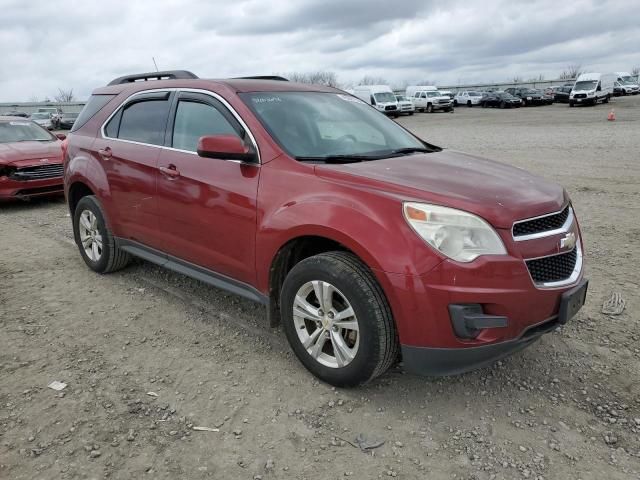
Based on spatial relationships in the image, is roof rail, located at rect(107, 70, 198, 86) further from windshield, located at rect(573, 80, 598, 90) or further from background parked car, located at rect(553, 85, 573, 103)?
background parked car, located at rect(553, 85, 573, 103)

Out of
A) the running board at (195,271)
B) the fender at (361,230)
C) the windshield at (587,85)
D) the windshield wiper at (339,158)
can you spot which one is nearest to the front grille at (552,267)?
the fender at (361,230)

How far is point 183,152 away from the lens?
3.89 meters

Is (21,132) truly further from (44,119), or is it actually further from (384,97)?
(44,119)

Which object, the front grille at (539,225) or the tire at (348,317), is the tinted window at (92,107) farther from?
the front grille at (539,225)

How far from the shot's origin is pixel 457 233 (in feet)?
8.67

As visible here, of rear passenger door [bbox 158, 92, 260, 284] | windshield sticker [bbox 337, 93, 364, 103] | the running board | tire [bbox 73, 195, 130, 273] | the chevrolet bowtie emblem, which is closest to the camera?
the chevrolet bowtie emblem

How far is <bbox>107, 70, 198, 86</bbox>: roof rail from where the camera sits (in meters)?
4.70

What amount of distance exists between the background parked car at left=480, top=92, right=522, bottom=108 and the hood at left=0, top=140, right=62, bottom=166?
1699 inches

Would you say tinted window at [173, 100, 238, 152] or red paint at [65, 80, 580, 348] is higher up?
tinted window at [173, 100, 238, 152]

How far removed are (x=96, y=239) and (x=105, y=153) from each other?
3.04ft

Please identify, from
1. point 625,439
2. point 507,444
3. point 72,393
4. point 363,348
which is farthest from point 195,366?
point 625,439

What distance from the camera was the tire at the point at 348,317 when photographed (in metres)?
2.78

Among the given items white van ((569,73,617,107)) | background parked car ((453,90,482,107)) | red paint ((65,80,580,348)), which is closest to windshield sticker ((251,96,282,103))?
red paint ((65,80,580,348))

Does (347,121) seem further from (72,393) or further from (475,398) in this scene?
(72,393)
